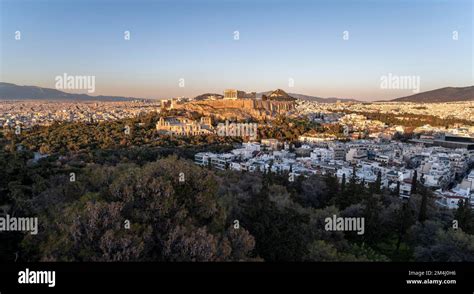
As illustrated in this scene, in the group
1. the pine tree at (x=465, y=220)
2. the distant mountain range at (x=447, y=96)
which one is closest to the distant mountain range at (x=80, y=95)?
the distant mountain range at (x=447, y=96)

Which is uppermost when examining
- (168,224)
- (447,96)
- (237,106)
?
(447,96)

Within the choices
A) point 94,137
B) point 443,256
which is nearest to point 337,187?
point 443,256

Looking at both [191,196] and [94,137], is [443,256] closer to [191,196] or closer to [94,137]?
[191,196]

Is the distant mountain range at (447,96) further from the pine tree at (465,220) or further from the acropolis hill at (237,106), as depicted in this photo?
the pine tree at (465,220)

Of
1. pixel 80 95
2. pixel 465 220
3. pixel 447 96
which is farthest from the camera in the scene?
pixel 447 96

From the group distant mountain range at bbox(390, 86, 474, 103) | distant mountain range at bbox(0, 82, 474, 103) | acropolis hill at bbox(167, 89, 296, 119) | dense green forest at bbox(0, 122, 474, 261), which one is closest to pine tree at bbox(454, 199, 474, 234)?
dense green forest at bbox(0, 122, 474, 261)

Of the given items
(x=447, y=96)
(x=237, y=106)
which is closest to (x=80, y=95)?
(x=237, y=106)

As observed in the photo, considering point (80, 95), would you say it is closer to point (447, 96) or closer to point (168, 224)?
point (168, 224)

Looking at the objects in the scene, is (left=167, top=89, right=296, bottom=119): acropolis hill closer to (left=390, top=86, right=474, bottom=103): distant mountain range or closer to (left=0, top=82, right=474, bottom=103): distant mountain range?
(left=0, top=82, right=474, bottom=103): distant mountain range
